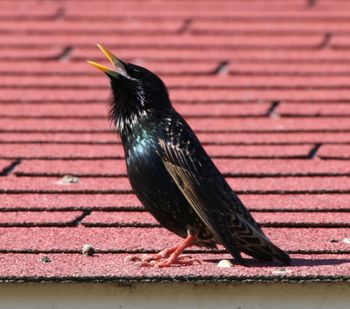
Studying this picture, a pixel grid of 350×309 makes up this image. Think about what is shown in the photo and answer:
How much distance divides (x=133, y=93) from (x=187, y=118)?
135 cm

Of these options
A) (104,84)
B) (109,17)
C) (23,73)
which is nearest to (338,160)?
(104,84)

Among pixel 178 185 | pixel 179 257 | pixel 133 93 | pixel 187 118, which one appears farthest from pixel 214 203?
pixel 187 118

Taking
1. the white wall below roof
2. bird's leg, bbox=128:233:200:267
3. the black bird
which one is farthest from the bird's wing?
the white wall below roof

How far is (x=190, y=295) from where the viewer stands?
3805 mm

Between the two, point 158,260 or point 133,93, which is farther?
point 133,93

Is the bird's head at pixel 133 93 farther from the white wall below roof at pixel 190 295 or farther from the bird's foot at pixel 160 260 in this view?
the white wall below roof at pixel 190 295

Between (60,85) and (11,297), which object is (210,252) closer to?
(11,297)

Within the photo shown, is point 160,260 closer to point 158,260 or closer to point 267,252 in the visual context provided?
point 158,260

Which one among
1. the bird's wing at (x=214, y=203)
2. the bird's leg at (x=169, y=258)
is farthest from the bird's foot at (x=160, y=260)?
the bird's wing at (x=214, y=203)

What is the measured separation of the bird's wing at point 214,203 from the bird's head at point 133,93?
0.20 metres

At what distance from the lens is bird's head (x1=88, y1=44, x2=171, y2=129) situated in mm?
4523

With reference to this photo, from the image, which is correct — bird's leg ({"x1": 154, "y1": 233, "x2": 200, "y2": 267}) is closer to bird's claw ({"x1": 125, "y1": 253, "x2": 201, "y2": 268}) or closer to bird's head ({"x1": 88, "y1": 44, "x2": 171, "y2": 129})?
bird's claw ({"x1": 125, "y1": 253, "x2": 201, "y2": 268})

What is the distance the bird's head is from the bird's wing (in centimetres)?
20

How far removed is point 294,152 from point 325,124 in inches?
16.1
